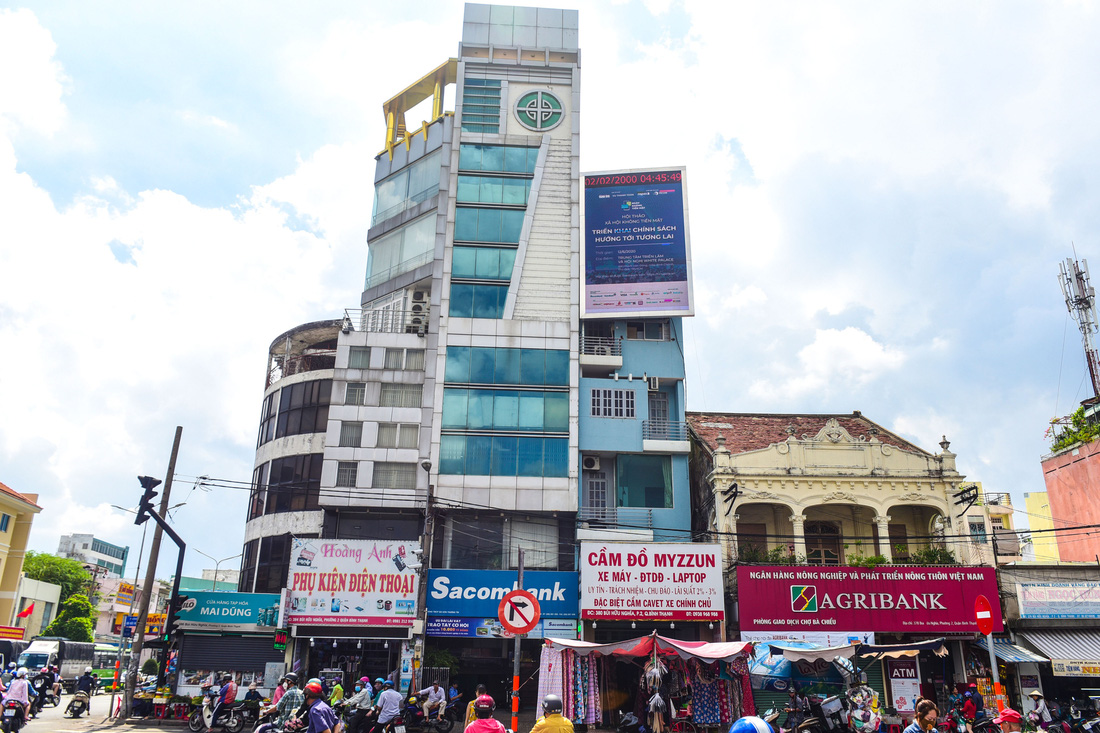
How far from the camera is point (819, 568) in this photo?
30.6m

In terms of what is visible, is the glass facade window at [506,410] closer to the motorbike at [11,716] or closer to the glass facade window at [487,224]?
the glass facade window at [487,224]

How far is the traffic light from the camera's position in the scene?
25547 millimetres

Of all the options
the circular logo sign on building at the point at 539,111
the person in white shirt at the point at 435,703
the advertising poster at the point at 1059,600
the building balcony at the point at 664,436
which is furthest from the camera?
the circular logo sign on building at the point at 539,111

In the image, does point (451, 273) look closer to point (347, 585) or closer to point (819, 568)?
point (347, 585)

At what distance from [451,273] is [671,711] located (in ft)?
75.4

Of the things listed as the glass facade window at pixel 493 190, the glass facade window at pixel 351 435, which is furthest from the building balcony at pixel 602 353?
the glass facade window at pixel 351 435

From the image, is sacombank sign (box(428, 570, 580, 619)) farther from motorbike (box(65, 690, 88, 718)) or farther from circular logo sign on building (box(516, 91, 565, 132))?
circular logo sign on building (box(516, 91, 565, 132))

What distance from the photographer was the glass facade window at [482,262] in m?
38.5

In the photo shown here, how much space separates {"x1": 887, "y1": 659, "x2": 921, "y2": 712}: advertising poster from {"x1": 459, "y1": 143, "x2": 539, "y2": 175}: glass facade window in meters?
27.6

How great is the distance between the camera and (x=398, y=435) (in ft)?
119

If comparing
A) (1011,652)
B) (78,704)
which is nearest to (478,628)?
(78,704)

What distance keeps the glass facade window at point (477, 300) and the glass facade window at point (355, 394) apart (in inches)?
215

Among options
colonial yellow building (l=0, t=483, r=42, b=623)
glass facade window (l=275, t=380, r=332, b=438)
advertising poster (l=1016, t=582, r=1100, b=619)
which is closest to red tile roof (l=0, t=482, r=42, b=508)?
colonial yellow building (l=0, t=483, r=42, b=623)

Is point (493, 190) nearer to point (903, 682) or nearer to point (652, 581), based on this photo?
point (652, 581)
